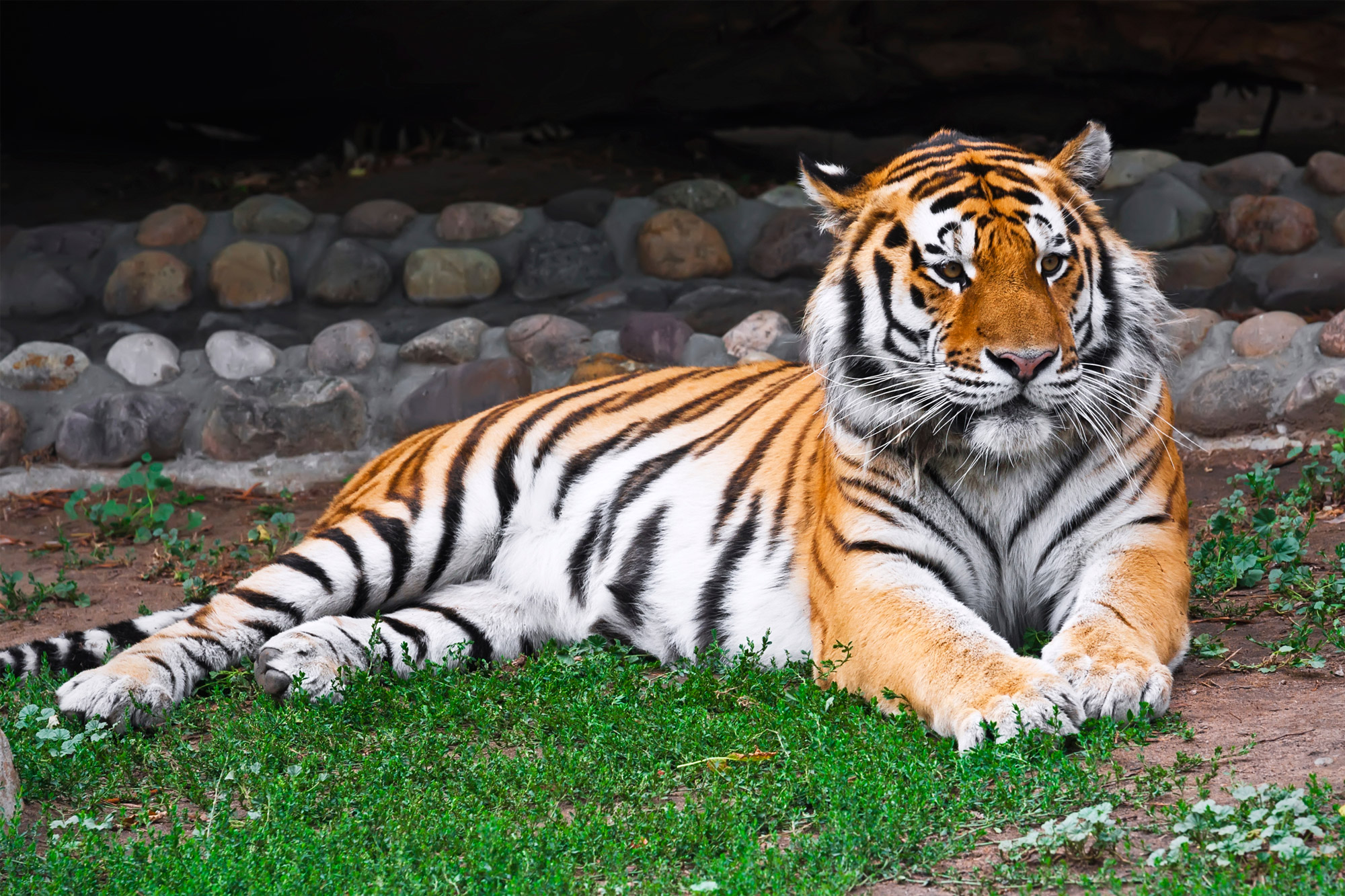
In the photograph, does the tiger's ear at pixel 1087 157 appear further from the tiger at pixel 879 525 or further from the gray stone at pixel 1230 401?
the gray stone at pixel 1230 401

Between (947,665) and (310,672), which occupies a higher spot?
(947,665)

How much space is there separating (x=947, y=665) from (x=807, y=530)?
86 cm

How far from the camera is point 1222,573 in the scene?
3.50 metres

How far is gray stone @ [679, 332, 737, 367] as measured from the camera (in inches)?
234

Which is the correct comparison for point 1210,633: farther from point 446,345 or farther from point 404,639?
point 446,345

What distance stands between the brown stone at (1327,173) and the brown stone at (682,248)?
2712 millimetres

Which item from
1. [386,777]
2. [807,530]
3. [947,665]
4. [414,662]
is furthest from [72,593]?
[947,665]

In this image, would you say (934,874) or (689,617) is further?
(689,617)

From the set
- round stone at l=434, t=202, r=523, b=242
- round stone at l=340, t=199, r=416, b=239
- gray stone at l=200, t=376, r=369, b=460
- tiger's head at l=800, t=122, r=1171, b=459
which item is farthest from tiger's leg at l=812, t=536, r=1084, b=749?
round stone at l=340, t=199, r=416, b=239

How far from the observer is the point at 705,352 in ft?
19.6

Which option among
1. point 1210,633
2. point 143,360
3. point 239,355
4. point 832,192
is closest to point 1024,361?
point 832,192

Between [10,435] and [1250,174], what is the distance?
19.4ft

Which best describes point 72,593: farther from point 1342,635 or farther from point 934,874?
point 1342,635

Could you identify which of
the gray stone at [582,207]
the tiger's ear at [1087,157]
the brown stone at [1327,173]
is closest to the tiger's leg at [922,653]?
the tiger's ear at [1087,157]
